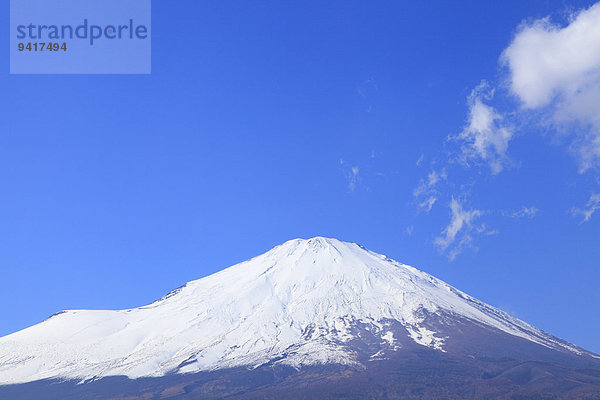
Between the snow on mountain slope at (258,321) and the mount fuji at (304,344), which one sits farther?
the snow on mountain slope at (258,321)

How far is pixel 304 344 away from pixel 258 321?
19676 mm

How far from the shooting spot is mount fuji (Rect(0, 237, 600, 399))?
112 metres

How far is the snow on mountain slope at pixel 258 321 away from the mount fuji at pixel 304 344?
0.51 meters

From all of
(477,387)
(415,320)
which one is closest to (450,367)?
(477,387)

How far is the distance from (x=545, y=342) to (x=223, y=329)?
8174 cm

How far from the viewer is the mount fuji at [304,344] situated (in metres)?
112

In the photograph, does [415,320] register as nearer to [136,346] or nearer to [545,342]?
[545,342]

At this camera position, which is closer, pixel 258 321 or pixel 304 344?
pixel 304 344

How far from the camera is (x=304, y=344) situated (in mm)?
135375

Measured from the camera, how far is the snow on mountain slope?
444 ft

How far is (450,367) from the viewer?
117 m

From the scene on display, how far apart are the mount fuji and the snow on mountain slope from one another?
1.69ft

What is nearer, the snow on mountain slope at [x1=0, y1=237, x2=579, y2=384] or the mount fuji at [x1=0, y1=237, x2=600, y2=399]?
the mount fuji at [x1=0, y1=237, x2=600, y2=399]

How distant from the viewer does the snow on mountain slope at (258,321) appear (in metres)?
135
